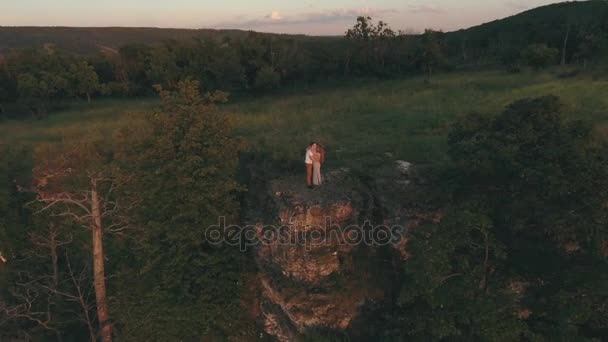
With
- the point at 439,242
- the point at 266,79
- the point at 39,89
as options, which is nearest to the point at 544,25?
the point at 266,79

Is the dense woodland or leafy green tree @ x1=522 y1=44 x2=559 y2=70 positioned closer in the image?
the dense woodland

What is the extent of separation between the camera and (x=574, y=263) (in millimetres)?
8719

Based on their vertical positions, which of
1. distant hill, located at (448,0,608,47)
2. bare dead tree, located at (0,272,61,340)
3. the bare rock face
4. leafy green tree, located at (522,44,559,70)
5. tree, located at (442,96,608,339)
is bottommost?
bare dead tree, located at (0,272,61,340)

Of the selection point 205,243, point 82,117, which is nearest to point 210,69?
point 82,117

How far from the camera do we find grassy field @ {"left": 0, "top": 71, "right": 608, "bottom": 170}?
626 inches

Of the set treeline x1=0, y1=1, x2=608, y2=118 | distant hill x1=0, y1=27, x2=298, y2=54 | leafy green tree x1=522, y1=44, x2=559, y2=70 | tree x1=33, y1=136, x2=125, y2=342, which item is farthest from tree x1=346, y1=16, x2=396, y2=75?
distant hill x1=0, y1=27, x2=298, y2=54

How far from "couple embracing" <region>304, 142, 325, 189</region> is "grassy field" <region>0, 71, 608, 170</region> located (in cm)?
198

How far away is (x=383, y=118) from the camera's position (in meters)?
21.5

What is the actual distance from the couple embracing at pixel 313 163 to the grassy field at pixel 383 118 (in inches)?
77.9

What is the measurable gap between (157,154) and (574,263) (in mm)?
11170

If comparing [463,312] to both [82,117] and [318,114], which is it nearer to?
[318,114]

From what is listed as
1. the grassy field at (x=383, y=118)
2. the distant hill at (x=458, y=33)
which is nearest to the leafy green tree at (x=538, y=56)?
the grassy field at (x=383, y=118)

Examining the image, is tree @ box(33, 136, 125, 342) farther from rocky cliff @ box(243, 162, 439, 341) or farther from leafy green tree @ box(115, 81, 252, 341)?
rocky cliff @ box(243, 162, 439, 341)

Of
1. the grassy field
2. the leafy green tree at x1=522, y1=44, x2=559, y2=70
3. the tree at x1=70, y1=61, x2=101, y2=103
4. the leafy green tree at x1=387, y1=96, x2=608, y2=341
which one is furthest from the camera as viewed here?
the tree at x1=70, y1=61, x2=101, y2=103
